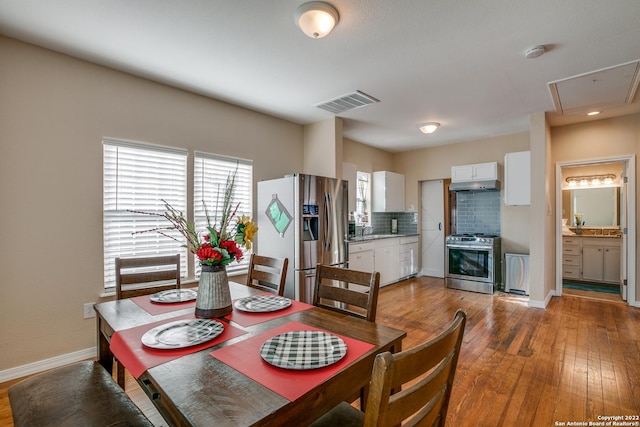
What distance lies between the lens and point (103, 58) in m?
2.55

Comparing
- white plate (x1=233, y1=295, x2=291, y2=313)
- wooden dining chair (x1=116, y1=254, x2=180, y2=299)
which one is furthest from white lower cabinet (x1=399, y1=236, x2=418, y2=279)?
wooden dining chair (x1=116, y1=254, x2=180, y2=299)

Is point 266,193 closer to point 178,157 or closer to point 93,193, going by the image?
point 178,157

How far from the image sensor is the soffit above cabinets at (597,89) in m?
2.84

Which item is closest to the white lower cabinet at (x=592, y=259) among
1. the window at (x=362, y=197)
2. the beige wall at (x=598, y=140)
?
the beige wall at (x=598, y=140)

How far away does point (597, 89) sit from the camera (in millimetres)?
3186

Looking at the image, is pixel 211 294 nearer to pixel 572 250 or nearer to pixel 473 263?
pixel 473 263

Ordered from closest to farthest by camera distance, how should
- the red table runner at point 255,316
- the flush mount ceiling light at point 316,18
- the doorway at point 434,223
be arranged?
1. the red table runner at point 255,316
2. the flush mount ceiling light at point 316,18
3. the doorway at point 434,223

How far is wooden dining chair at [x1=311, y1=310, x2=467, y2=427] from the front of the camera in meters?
0.65

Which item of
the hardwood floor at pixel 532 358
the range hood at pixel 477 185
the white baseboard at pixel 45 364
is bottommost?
the hardwood floor at pixel 532 358

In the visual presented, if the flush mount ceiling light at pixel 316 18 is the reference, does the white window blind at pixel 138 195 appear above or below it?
below

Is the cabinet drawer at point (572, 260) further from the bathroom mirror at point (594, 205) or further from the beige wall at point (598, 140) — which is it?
the beige wall at point (598, 140)

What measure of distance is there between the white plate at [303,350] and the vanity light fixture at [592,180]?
669cm

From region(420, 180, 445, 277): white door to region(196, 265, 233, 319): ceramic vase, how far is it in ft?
17.7

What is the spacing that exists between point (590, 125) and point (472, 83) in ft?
8.70
